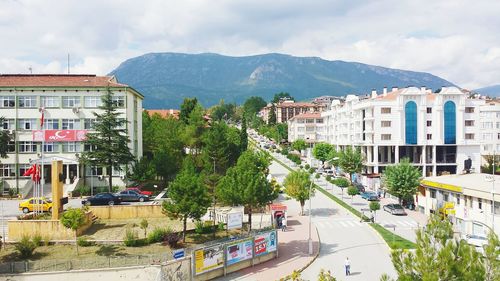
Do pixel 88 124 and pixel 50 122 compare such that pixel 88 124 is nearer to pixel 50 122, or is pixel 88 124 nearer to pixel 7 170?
pixel 50 122

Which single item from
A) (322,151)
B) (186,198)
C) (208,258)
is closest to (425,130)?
(322,151)

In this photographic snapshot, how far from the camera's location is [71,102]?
155 feet

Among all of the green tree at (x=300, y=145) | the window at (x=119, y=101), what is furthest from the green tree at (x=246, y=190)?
the green tree at (x=300, y=145)

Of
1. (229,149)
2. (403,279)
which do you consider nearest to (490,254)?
(403,279)

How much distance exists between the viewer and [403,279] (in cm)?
1118

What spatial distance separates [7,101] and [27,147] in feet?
18.0

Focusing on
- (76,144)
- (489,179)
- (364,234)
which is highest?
(76,144)

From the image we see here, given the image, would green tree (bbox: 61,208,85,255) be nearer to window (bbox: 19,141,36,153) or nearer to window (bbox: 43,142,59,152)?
window (bbox: 43,142,59,152)

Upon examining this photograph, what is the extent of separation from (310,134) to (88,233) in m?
83.2

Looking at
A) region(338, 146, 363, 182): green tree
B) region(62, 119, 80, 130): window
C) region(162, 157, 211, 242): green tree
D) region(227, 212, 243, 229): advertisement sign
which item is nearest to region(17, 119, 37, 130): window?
region(62, 119, 80, 130): window

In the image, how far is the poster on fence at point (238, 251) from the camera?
24.8m

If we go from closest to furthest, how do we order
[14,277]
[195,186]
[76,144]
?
[14,277] < [195,186] < [76,144]

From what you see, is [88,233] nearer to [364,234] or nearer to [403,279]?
[364,234]

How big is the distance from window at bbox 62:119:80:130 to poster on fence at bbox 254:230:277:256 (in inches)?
1170
